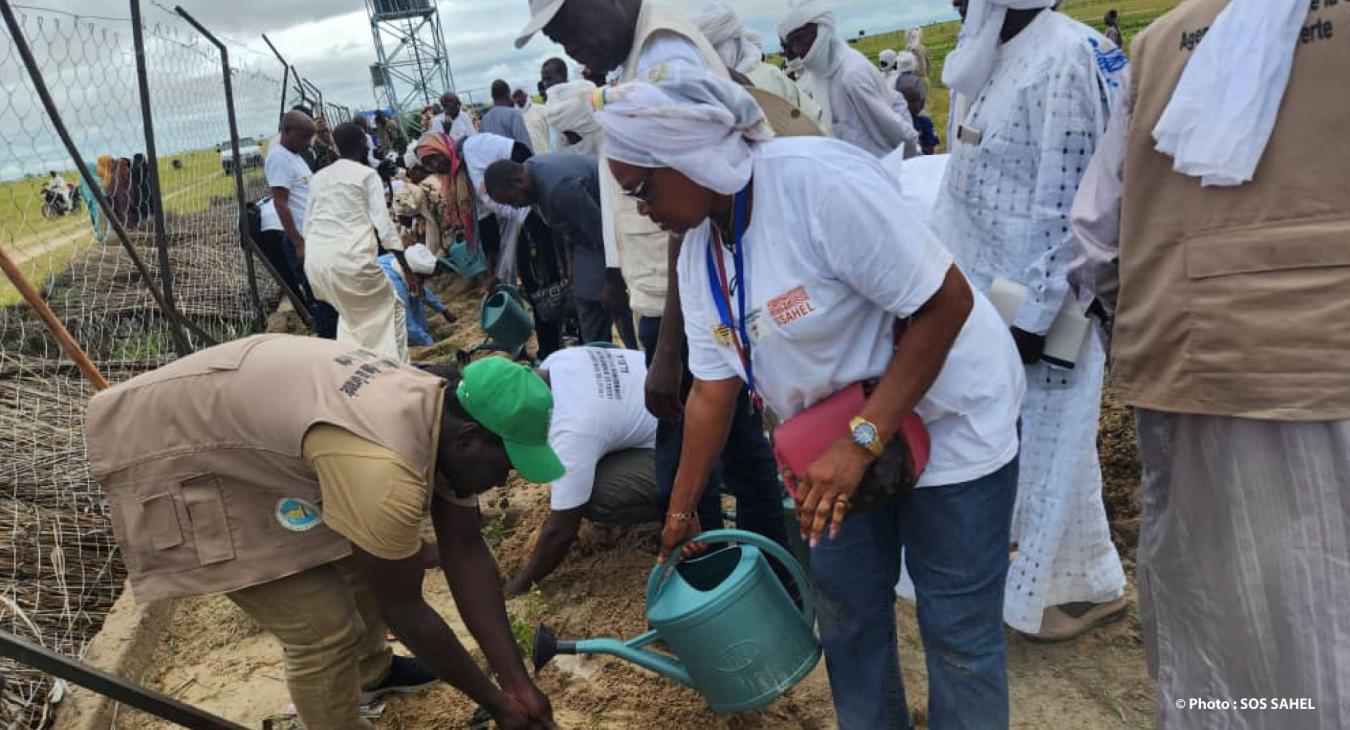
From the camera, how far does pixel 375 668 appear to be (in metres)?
2.74

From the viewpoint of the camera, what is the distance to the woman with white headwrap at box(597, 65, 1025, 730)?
1457 mm

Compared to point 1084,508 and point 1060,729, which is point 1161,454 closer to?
point 1084,508

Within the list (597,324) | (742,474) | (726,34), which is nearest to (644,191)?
(742,474)

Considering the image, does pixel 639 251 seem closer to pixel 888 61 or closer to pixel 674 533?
pixel 674 533

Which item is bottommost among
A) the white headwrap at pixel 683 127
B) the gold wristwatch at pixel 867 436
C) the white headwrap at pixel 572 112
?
the gold wristwatch at pixel 867 436

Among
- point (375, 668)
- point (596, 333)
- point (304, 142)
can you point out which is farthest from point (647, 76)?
point (304, 142)

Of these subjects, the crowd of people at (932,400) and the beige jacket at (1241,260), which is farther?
the crowd of people at (932,400)

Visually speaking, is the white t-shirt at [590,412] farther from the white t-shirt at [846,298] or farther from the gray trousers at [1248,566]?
the gray trousers at [1248,566]

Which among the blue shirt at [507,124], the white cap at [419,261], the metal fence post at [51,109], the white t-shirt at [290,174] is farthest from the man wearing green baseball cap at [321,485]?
the blue shirt at [507,124]

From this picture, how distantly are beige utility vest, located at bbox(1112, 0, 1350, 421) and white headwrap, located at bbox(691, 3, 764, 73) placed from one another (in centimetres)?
315

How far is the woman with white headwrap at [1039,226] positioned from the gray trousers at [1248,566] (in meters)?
0.56

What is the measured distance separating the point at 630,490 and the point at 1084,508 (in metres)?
1.50

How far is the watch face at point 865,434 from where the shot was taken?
4.88 ft

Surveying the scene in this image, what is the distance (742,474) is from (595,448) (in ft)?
1.71
